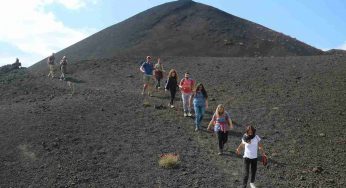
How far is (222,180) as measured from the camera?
1709 centimetres

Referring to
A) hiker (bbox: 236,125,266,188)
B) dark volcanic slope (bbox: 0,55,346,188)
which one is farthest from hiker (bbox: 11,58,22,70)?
hiker (bbox: 236,125,266,188)

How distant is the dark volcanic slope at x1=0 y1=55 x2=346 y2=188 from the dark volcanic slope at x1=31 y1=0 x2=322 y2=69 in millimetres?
16100

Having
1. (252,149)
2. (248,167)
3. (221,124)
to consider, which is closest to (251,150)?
(252,149)

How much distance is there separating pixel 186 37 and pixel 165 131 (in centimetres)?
3364

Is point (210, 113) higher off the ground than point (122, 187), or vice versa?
point (210, 113)

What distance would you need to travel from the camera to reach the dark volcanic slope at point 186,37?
166 ft

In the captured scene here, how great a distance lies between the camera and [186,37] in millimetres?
55031

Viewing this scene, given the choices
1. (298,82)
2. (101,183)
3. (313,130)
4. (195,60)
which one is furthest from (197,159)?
(195,60)

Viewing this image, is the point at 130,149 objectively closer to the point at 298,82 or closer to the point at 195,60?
the point at 298,82

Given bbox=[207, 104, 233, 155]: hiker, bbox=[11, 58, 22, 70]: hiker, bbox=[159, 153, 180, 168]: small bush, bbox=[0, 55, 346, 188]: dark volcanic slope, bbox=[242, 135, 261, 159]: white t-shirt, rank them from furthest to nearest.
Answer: bbox=[11, 58, 22, 70]: hiker < bbox=[207, 104, 233, 155]: hiker < bbox=[159, 153, 180, 168]: small bush < bbox=[0, 55, 346, 188]: dark volcanic slope < bbox=[242, 135, 261, 159]: white t-shirt

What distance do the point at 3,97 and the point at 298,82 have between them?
16029 millimetres

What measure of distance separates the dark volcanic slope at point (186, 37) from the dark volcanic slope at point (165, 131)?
16.1 meters

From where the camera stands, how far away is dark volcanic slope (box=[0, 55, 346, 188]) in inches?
695

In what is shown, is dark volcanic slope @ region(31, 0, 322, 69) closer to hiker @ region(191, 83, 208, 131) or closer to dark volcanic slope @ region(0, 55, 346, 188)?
dark volcanic slope @ region(0, 55, 346, 188)
